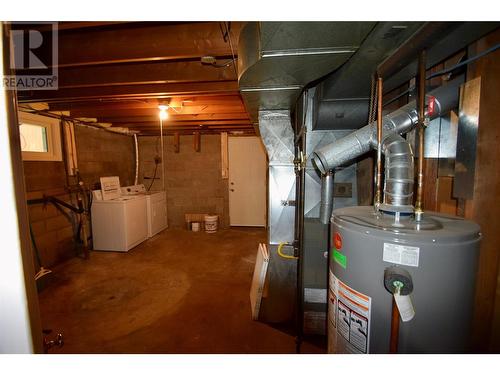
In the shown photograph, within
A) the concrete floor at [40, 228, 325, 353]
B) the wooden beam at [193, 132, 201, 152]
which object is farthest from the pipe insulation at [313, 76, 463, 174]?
the wooden beam at [193, 132, 201, 152]

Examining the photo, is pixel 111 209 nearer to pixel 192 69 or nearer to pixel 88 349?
pixel 88 349

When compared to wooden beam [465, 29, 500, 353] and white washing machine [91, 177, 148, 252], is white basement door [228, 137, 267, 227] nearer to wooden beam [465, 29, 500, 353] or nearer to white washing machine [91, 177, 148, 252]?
white washing machine [91, 177, 148, 252]

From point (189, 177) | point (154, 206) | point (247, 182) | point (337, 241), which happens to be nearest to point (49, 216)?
point (154, 206)

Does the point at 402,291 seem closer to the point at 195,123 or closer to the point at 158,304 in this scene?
the point at 158,304

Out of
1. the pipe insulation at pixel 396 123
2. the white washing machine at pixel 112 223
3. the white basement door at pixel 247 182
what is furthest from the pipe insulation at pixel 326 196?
the white basement door at pixel 247 182

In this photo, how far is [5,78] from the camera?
1.76 ft

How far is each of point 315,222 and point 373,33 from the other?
1.25 m

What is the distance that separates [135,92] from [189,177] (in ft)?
9.75

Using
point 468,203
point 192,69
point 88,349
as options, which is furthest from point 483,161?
point 88,349

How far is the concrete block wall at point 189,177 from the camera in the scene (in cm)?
500

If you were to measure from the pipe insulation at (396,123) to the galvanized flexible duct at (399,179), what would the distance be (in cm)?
17

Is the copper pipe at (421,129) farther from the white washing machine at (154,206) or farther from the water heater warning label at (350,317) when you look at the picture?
the white washing machine at (154,206)

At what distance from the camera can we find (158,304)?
2.28 m
